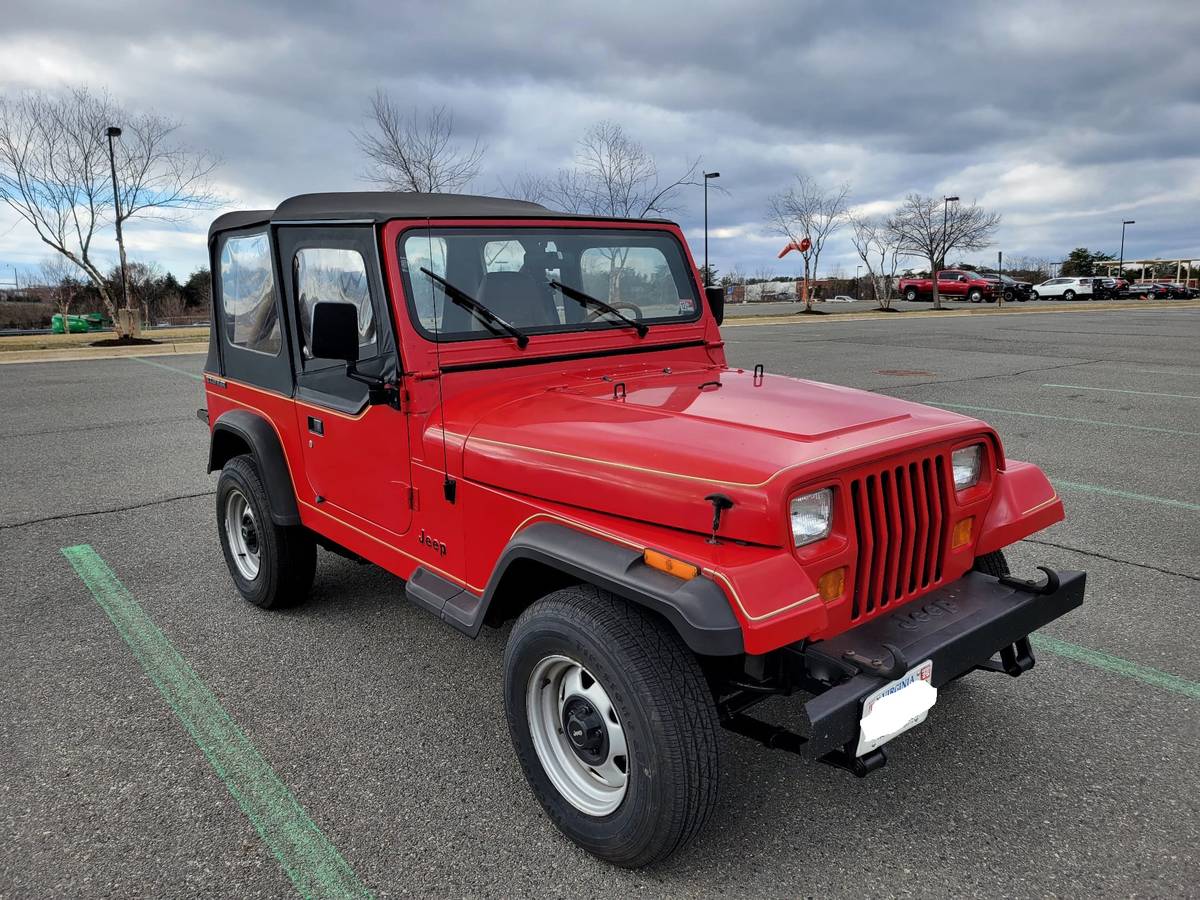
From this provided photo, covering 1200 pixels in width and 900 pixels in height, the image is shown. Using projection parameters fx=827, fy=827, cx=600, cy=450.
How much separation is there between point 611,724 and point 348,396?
1698 millimetres

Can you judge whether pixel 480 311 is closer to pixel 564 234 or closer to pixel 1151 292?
pixel 564 234

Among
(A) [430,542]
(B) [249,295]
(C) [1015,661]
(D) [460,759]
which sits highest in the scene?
(B) [249,295]

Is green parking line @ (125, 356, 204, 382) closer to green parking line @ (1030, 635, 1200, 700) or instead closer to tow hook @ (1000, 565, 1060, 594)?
green parking line @ (1030, 635, 1200, 700)

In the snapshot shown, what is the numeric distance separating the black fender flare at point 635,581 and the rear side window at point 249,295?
6.37ft

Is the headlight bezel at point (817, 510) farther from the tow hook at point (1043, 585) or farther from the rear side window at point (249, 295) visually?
the rear side window at point (249, 295)

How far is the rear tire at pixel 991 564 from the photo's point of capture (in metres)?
2.93

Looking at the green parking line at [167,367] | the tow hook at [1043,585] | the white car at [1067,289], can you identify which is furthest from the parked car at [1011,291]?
the tow hook at [1043,585]

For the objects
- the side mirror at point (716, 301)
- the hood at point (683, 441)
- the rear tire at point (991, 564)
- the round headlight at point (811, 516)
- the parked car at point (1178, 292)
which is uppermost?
the parked car at point (1178, 292)

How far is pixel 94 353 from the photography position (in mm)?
19375

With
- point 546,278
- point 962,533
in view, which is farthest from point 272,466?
point 962,533

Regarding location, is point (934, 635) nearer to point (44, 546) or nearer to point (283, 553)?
point (283, 553)

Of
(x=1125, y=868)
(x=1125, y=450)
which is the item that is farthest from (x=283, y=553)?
(x=1125, y=450)

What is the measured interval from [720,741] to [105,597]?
3.59 meters

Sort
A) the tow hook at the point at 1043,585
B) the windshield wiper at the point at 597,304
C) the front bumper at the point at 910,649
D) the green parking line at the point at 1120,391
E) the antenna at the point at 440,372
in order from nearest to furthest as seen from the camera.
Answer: the front bumper at the point at 910,649, the tow hook at the point at 1043,585, the antenna at the point at 440,372, the windshield wiper at the point at 597,304, the green parking line at the point at 1120,391
